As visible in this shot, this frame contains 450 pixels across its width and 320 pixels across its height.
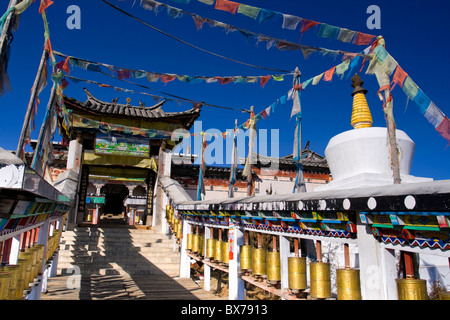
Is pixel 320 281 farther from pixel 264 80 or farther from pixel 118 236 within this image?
pixel 118 236

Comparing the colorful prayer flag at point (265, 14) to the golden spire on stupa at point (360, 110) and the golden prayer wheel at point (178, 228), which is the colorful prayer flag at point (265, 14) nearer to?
the golden spire on stupa at point (360, 110)

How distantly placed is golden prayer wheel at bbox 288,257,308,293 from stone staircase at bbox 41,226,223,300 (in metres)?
3.22

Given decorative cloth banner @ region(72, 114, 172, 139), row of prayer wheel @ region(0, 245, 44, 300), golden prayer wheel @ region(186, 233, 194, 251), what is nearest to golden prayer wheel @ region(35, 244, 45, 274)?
row of prayer wheel @ region(0, 245, 44, 300)

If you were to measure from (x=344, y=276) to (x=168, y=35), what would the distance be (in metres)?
5.44

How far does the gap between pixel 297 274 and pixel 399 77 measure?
392cm

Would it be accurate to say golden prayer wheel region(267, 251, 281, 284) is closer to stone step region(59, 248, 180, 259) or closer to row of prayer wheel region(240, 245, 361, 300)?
row of prayer wheel region(240, 245, 361, 300)

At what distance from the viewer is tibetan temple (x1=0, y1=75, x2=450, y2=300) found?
3.19m

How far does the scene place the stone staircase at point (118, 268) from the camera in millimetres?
7591

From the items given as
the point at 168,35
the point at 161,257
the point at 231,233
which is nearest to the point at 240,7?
the point at 168,35

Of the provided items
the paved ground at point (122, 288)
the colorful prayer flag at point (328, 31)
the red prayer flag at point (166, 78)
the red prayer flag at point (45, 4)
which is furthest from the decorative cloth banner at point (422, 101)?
the red prayer flag at point (45, 4)

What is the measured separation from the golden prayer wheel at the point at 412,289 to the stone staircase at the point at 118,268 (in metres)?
5.01
